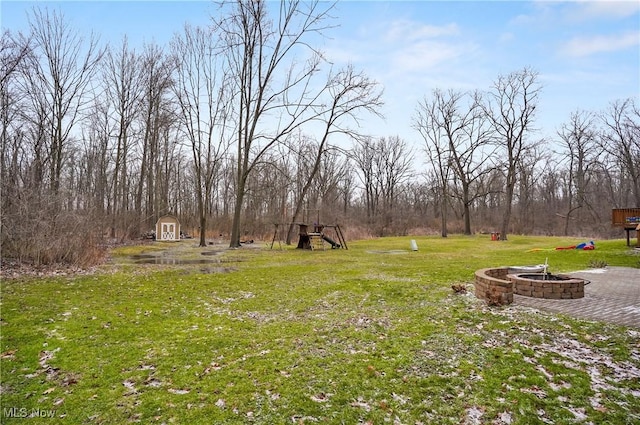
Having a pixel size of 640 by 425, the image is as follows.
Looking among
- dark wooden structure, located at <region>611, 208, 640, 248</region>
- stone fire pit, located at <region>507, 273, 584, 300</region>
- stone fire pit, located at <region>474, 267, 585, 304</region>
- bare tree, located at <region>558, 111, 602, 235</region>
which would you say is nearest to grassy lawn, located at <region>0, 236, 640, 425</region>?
stone fire pit, located at <region>474, 267, 585, 304</region>

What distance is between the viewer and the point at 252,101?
18375mm

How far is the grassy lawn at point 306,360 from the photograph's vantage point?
2.96 m

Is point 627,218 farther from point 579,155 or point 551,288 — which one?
point 579,155

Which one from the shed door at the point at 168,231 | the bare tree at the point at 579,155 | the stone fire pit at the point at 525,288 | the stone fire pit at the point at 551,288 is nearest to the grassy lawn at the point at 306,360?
the stone fire pit at the point at 525,288

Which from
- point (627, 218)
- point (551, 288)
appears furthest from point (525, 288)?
point (627, 218)

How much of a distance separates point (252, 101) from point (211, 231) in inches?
559

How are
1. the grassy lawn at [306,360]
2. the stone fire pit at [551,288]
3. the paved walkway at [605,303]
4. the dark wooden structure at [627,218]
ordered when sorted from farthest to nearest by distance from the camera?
the dark wooden structure at [627,218]
the stone fire pit at [551,288]
the paved walkway at [605,303]
the grassy lawn at [306,360]

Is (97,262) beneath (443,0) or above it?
beneath

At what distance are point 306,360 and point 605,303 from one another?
17.2 ft

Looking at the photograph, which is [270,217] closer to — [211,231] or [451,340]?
[211,231]

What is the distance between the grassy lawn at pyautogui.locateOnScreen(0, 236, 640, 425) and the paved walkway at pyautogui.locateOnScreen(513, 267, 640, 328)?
50 cm

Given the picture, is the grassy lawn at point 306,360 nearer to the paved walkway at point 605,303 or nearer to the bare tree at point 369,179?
the paved walkway at point 605,303

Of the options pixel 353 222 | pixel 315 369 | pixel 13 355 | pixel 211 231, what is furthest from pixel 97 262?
pixel 353 222

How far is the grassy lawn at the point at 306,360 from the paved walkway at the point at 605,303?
50 cm
